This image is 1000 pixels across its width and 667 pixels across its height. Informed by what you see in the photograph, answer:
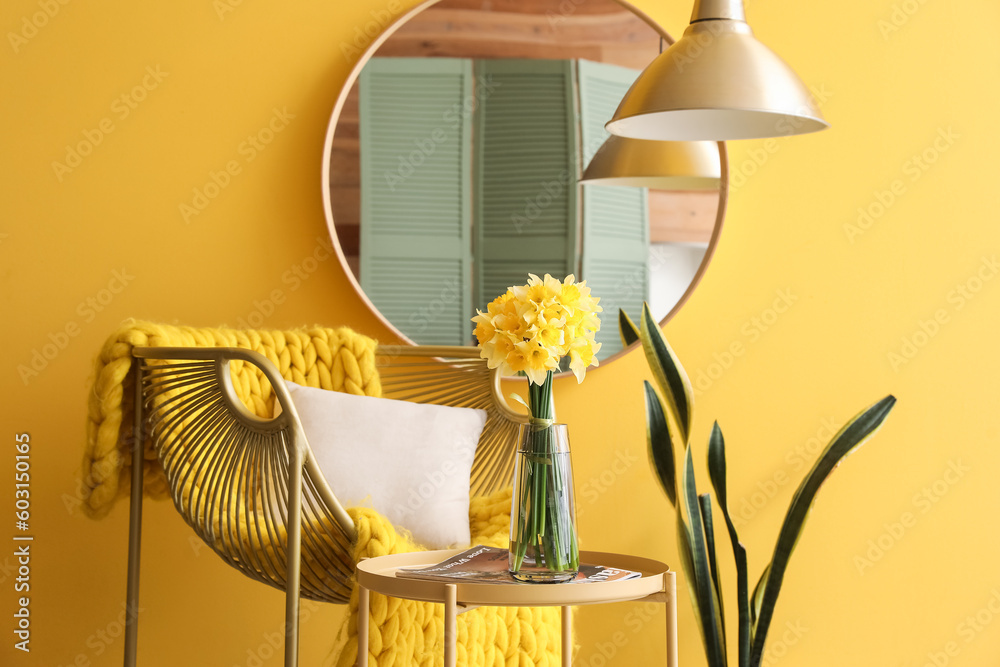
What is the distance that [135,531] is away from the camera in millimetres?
1904

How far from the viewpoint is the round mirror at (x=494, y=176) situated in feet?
7.34

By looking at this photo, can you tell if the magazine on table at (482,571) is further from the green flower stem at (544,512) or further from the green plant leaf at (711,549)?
the green plant leaf at (711,549)

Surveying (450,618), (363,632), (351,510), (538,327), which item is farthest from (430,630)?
(538,327)

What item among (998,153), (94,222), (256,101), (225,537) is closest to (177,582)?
(225,537)

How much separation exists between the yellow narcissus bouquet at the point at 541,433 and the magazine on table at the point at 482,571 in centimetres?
4

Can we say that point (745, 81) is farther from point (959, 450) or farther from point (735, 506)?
point (959, 450)

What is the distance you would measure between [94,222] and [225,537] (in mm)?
1027

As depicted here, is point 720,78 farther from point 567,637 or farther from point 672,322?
point 567,637

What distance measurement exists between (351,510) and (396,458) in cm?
30

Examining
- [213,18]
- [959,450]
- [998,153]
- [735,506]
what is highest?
[213,18]

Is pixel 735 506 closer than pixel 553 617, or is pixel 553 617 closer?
pixel 553 617

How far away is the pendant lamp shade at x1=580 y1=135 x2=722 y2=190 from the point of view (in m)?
2.21

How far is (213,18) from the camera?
2.27 metres

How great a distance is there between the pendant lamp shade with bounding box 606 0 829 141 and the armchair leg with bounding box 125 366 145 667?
1079mm
